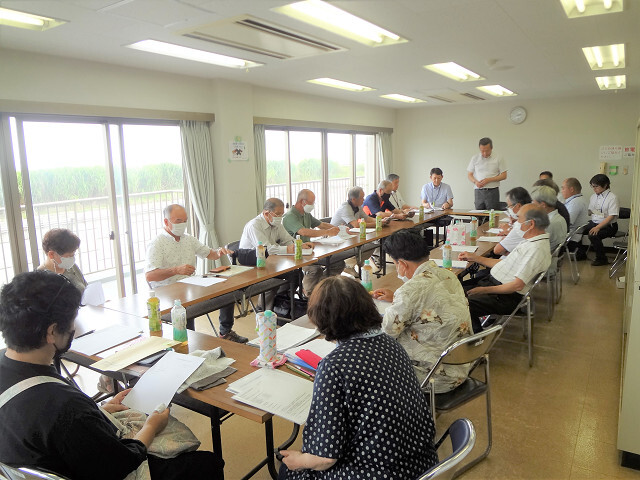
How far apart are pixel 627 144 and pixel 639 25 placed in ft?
16.1

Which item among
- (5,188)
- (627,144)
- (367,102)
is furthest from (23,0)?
(627,144)

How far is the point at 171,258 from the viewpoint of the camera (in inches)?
144

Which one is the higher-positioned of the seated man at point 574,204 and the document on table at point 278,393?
the seated man at point 574,204

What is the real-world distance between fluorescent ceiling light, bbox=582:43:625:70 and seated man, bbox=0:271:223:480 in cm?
460

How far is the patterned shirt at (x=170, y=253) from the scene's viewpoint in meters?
3.56

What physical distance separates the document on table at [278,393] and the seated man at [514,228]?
Result: 9.49ft

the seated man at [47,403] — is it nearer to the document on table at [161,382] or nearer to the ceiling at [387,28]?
the document on table at [161,382]

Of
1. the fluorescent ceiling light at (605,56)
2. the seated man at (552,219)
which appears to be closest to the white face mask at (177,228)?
the seated man at (552,219)

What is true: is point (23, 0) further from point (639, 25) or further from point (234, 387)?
point (639, 25)

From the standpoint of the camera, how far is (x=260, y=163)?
235 inches

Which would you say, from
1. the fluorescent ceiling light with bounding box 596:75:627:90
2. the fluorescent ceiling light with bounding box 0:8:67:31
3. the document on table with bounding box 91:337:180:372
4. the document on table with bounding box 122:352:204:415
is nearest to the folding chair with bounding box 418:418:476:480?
the document on table with bounding box 122:352:204:415

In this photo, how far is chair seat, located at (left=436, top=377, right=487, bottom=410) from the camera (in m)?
2.11

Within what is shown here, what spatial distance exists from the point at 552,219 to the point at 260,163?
3552 mm

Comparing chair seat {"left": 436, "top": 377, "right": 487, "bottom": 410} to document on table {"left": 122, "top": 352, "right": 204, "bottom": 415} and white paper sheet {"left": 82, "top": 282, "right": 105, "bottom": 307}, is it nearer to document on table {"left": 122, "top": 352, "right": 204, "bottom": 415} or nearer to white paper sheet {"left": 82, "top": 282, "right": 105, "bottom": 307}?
document on table {"left": 122, "top": 352, "right": 204, "bottom": 415}
